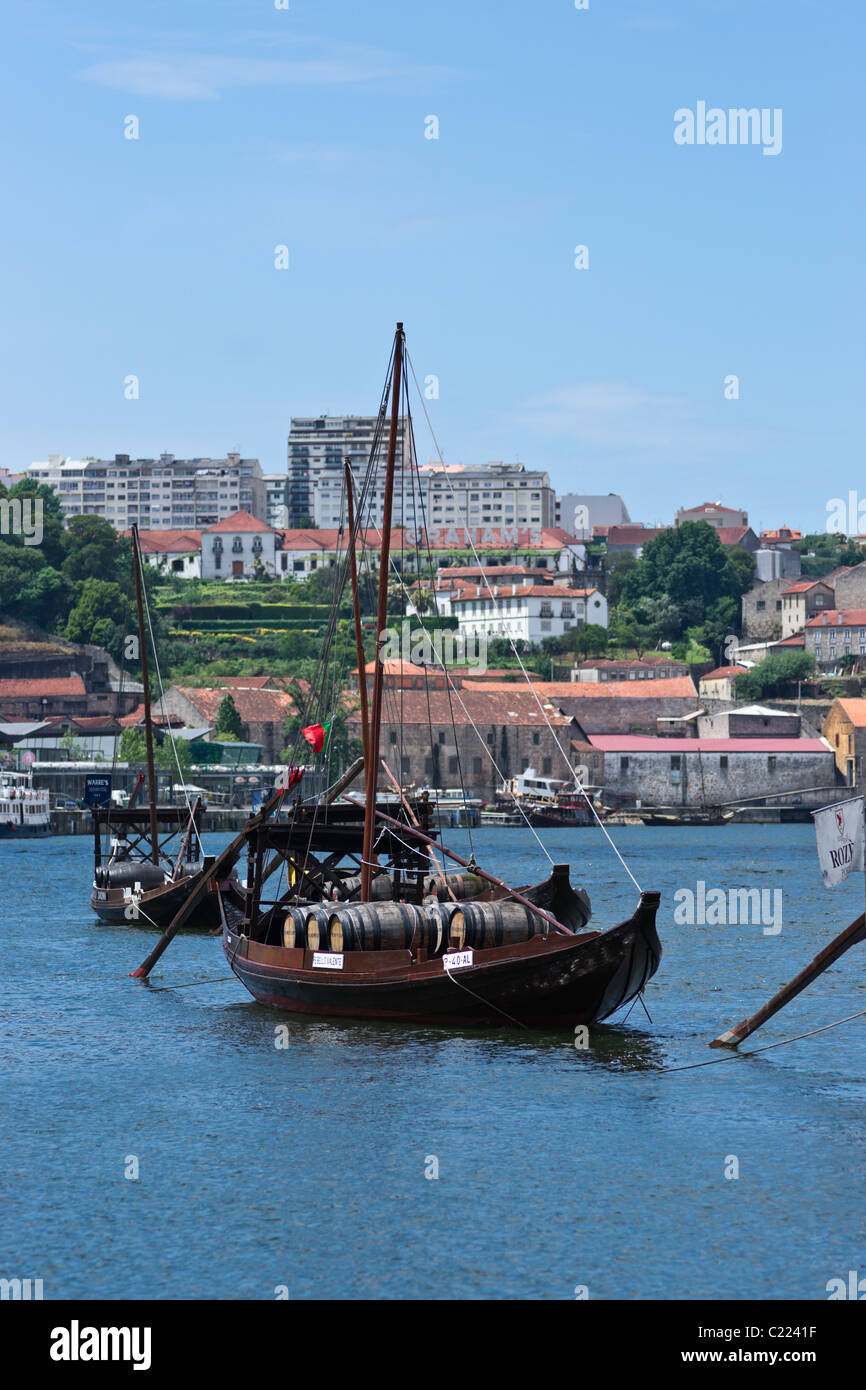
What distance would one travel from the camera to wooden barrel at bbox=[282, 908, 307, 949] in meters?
32.0

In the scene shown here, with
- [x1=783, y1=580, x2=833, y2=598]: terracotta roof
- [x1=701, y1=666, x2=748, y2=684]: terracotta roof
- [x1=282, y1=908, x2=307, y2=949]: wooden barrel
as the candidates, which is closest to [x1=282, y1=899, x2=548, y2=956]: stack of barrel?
[x1=282, y1=908, x2=307, y2=949]: wooden barrel

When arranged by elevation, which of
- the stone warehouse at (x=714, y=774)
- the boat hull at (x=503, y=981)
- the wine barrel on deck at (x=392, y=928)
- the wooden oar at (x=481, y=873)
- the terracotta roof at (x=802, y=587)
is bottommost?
the stone warehouse at (x=714, y=774)

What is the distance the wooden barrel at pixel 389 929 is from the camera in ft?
100

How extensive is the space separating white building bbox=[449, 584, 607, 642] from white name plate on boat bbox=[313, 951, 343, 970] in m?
139

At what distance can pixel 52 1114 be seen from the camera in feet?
83.8

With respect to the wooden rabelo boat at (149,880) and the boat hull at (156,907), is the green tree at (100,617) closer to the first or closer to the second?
the wooden rabelo boat at (149,880)

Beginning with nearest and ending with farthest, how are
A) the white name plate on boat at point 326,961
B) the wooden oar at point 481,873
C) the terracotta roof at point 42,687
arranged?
the wooden oar at point 481,873 → the white name plate on boat at point 326,961 → the terracotta roof at point 42,687

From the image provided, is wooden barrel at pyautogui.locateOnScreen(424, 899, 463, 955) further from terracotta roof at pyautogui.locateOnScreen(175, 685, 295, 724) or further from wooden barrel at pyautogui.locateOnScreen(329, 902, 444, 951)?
terracotta roof at pyautogui.locateOnScreen(175, 685, 295, 724)

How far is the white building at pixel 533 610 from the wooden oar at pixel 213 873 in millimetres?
130251

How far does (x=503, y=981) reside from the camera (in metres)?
29.3

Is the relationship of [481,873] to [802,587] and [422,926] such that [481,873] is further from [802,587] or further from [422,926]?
[802,587]

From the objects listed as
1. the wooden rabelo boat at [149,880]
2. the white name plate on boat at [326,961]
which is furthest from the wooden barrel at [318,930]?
the wooden rabelo boat at [149,880]

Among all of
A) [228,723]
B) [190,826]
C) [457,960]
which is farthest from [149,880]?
[228,723]

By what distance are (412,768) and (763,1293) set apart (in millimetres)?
113844
